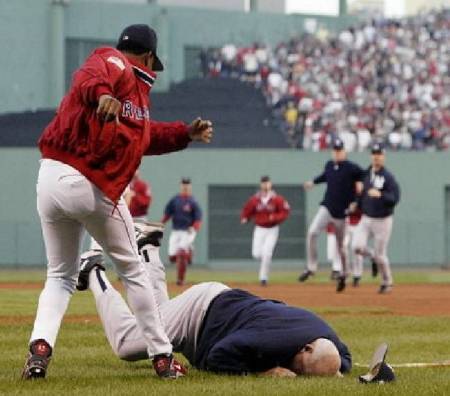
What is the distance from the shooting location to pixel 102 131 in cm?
759

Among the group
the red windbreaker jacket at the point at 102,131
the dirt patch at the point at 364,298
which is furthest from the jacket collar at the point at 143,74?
the dirt patch at the point at 364,298

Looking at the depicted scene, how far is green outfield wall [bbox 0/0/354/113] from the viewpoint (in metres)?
45.8

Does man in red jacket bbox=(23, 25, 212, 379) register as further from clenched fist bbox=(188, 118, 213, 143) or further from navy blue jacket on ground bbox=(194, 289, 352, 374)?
clenched fist bbox=(188, 118, 213, 143)

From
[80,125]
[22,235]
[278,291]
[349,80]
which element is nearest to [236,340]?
[80,125]

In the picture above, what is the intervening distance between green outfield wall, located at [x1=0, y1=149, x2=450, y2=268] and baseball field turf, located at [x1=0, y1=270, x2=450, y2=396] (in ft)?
60.8

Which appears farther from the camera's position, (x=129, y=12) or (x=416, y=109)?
(x=129, y=12)

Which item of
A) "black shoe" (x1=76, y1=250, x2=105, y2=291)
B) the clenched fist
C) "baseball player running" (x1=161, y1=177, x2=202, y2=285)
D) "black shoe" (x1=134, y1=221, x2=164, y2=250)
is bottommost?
"baseball player running" (x1=161, y1=177, x2=202, y2=285)

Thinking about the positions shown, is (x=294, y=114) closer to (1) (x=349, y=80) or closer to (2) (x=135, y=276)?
(1) (x=349, y=80)

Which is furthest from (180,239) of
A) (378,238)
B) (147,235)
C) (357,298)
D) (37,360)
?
(37,360)

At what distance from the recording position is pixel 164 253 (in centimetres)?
3981

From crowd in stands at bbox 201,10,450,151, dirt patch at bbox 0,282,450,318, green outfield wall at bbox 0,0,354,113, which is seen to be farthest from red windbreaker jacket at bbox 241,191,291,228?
green outfield wall at bbox 0,0,354,113

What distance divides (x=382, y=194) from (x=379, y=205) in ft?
1.46

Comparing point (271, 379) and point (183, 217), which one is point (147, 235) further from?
point (183, 217)

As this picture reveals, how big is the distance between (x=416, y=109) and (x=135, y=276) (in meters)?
36.1
